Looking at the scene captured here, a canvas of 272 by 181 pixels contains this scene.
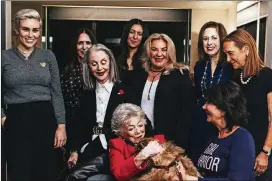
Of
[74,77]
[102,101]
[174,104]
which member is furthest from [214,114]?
[74,77]

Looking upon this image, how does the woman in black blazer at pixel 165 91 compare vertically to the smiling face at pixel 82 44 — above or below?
below

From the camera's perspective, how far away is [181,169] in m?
1.17

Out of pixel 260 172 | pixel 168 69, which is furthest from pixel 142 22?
pixel 260 172

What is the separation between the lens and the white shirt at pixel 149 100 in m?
1.25

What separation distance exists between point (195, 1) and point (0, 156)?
0.85 m

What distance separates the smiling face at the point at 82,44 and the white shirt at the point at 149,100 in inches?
9.5

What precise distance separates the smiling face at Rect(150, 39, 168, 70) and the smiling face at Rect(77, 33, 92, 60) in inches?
8.6

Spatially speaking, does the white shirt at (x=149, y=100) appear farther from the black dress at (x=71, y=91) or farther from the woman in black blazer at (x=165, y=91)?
the black dress at (x=71, y=91)

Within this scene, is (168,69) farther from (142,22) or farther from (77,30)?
(77,30)

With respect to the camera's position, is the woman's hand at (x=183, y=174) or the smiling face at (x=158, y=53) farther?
the smiling face at (x=158, y=53)

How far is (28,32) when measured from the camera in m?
1.22

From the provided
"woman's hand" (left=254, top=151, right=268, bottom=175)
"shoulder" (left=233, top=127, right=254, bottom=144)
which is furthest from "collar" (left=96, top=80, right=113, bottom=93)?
"woman's hand" (left=254, top=151, right=268, bottom=175)

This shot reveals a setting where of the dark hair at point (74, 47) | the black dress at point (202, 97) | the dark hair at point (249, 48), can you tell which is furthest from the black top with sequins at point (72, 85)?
the dark hair at point (249, 48)

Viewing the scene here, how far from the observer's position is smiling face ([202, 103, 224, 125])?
114 cm
